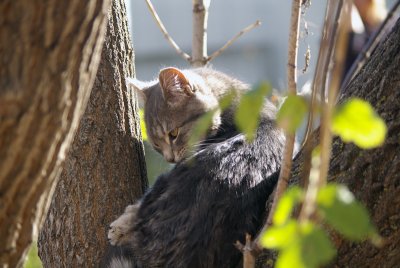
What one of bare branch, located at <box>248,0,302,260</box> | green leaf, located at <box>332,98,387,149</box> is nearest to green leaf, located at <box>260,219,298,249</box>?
green leaf, located at <box>332,98,387,149</box>

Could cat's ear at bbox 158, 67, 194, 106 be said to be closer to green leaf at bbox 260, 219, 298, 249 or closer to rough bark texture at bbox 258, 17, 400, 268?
rough bark texture at bbox 258, 17, 400, 268

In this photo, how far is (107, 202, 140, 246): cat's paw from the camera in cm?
293

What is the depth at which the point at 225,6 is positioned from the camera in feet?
36.3

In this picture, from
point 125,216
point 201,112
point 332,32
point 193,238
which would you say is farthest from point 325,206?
point 201,112

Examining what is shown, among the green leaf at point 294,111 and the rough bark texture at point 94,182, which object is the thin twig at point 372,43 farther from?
the rough bark texture at point 94,182

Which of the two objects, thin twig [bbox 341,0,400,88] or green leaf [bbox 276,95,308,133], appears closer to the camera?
green leaf [bbox 276,95,308,133]

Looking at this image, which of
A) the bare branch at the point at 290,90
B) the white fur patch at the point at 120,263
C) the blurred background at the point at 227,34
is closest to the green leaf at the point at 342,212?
the bare branch at the point at 290,90

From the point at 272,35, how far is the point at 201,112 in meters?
7.44

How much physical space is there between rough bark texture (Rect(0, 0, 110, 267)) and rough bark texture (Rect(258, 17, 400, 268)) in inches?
38.4

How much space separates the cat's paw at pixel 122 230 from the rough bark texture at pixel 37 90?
1.34 metres

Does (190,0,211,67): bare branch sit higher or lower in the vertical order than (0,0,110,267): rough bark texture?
lower

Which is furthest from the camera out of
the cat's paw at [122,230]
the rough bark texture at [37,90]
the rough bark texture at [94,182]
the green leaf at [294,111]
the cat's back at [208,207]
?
the rough bark texture at [94,182]

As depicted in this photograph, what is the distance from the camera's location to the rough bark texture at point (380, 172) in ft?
6.86

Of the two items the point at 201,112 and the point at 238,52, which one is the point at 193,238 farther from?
the point at 238,52
